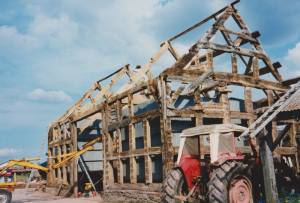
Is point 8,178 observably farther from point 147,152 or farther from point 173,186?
point 173,186

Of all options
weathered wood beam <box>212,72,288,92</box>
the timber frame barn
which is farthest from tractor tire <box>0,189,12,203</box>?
weathered wood beam <box>212,72,288,92</box>

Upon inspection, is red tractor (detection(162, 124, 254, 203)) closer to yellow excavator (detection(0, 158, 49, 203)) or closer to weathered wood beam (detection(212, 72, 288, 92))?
weathered wood beam (detection(212, 72, 288, 92))

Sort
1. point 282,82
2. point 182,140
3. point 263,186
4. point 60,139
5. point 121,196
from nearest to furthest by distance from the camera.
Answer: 1. point 263,186
2. point 182,140
3. point 121,196
4. point 282,82
5. point 60,139

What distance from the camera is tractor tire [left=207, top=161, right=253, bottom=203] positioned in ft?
30.0

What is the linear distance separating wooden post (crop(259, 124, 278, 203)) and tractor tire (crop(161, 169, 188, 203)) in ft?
7.74

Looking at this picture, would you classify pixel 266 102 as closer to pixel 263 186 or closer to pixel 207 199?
pixel 263 186

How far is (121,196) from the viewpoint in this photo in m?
17.1

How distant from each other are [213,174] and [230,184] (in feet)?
1.82

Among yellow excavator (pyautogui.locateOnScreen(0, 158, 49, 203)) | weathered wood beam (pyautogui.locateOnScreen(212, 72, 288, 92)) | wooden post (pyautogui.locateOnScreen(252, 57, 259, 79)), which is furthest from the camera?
yellow excavator (pyautogui.locateOnScreen(0, 158, 49, 203))

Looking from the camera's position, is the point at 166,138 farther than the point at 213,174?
Yes

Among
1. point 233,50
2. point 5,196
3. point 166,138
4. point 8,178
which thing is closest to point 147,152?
point 166,138

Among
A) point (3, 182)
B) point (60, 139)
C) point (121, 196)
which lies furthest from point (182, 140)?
point (60, 139)

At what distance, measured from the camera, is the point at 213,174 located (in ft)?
31.1

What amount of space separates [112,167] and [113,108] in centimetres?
308
